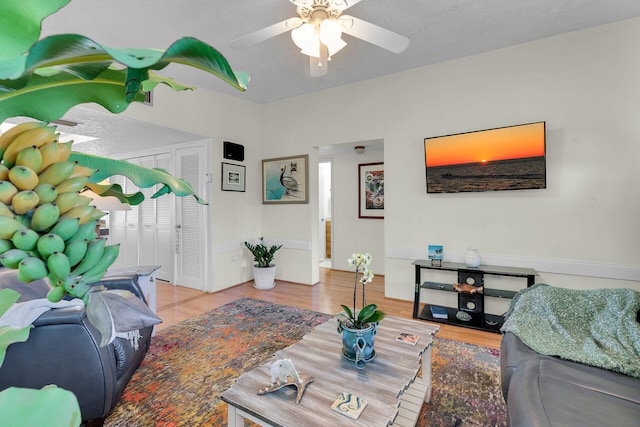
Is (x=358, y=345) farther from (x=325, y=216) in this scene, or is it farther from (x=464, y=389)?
(x=325, y=216)

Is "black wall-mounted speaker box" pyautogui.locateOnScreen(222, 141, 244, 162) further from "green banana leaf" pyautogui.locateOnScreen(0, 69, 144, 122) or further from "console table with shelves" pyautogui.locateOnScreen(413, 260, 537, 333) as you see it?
"green banana leaf" pyautogui.locateOnScreen(0, 69, 144, 122)

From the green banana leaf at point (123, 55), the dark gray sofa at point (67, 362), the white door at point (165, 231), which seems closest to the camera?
the green banana leaf at point (123, 55)

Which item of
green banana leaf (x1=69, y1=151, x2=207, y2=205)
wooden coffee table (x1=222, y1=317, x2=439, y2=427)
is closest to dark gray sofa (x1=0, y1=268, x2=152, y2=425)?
wooden coffee table (x1=222, y1=317, x2=439, y2=427)

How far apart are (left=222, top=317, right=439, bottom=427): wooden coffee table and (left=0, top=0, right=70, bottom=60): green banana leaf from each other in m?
1.25

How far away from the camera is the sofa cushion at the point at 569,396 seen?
1074 mm

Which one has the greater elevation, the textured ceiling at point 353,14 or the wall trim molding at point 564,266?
the textured ceiling at point 353,14

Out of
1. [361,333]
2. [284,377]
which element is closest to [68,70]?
[284,377]

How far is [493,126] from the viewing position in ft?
10.1

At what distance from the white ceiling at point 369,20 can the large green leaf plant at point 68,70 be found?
7.67 ft

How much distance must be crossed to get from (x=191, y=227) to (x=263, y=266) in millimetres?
1206

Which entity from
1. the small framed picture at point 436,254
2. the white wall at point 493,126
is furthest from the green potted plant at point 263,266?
the small framed picture at point 436,254

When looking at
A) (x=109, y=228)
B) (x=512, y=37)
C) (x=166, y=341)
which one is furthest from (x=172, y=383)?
(x=109, y=228)

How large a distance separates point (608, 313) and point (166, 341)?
10.5 feet

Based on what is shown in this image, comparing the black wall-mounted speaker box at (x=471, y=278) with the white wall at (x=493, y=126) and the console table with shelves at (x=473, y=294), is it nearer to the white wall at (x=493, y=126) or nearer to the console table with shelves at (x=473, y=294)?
the console table with shelves at (x=473, y=294)
